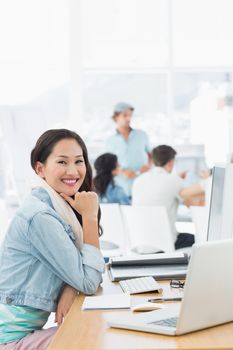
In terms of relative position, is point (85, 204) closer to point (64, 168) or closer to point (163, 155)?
point (64, 168)

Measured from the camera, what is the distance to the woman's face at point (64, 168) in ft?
9.02

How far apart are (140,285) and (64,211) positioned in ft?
1.29

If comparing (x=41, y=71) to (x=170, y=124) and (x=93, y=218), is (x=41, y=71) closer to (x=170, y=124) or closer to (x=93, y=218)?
→ (x=170, y=124)

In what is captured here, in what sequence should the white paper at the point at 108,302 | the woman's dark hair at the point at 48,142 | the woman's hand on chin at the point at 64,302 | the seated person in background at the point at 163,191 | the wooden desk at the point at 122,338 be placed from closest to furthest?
the wooden desk at the point at 122,338
the white paper at the point at 108,302
the woman's hand on chin at the point at 64,302
the woman's dark hair at the point at 48,142
the seated person in background at the point at 163,191

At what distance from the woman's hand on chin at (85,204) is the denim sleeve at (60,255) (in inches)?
Answer: 6.9

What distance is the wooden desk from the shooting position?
183 cm

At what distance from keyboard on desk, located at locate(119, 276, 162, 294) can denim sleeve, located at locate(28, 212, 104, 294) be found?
111mm

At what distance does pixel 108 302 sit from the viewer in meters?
2.34

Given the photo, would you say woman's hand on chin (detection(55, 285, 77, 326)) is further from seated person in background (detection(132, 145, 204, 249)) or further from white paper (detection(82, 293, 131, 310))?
seated person in background (detection(132, 145, 204, 249))

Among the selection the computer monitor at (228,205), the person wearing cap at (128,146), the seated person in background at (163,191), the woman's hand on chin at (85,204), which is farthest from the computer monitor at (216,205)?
the person wearing cap at (128,146)

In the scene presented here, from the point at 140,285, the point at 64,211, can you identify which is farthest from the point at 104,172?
the point at 140,285

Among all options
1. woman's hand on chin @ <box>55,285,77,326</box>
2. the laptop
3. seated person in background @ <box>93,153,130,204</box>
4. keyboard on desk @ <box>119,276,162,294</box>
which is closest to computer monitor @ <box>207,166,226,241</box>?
keyboard on desk @ <box>119,276,162,294</box>

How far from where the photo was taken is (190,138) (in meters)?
8.27

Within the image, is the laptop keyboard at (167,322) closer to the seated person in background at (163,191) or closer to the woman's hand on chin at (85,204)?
the woman's hand on chin at (85,204)
